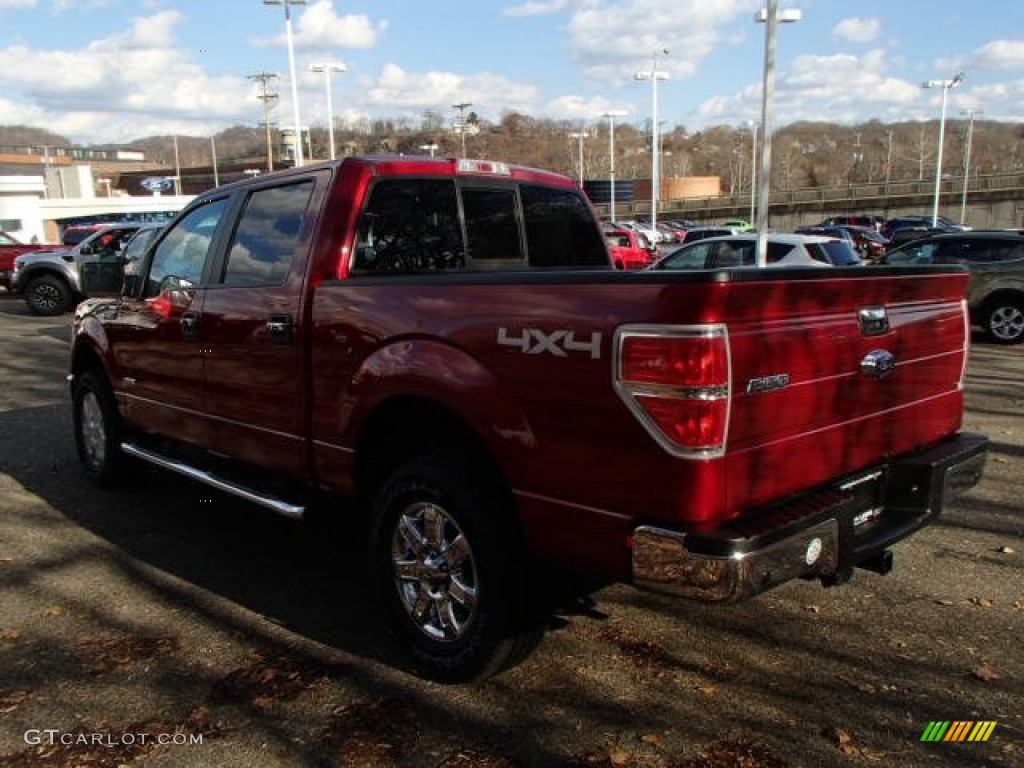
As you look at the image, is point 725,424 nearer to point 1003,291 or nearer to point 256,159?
point 1003,291

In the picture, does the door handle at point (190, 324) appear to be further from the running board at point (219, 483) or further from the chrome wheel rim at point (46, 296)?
the chrome wheel rim at point (46, 296)

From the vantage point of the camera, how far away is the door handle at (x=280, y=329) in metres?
3.98

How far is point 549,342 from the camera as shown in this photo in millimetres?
2842

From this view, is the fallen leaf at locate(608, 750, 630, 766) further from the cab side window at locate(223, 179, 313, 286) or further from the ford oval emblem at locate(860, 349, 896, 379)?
the cab side window at locate(223, 179, 313, 286)

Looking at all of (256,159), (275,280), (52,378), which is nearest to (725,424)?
(275,280)

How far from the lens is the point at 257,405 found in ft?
14.1

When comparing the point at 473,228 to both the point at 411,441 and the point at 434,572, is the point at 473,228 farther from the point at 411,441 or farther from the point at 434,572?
the point at 434,572

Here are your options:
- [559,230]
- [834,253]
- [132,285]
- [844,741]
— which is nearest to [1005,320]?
[834,253]

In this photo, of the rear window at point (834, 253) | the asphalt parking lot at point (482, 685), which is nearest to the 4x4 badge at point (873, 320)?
the asphalt parking lot at point (482, 685)

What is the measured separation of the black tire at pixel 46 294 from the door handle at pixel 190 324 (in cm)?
1601

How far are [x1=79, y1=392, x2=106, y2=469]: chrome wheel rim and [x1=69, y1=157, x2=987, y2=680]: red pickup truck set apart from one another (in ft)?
4.52

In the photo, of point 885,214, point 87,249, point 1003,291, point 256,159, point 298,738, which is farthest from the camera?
point 256,159

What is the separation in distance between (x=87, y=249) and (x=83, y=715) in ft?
57.0

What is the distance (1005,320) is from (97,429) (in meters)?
12.6
